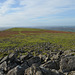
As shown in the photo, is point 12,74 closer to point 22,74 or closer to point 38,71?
point 22,74

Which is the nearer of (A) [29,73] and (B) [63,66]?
(A) [29,73]

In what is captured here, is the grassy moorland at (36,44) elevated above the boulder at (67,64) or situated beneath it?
situated beneath

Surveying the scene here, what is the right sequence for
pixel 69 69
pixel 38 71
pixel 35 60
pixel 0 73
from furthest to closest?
pixel 35 60, pixel 69 69, pixel 0 73, pixel 38 71

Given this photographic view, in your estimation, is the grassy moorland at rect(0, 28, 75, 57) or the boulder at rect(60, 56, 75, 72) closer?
the boulder at rect(60, 56, 75, 72)

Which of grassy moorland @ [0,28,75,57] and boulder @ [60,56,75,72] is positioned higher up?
boulder @ [60,56,75,72]

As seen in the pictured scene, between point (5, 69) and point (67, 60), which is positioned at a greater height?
point (67, 60)

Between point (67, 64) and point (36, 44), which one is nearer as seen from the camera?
point (67, 64)

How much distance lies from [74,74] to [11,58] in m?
10.5

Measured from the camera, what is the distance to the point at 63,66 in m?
12.1

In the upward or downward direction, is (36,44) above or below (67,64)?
below

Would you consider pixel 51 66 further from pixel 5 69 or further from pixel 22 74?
pixel 5 69

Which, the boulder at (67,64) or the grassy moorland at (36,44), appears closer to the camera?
the boulder at (67,64)

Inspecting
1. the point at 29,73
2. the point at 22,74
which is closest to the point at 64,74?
the point at 29,73

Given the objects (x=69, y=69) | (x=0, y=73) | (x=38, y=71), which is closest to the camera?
(x=38, y=71)
